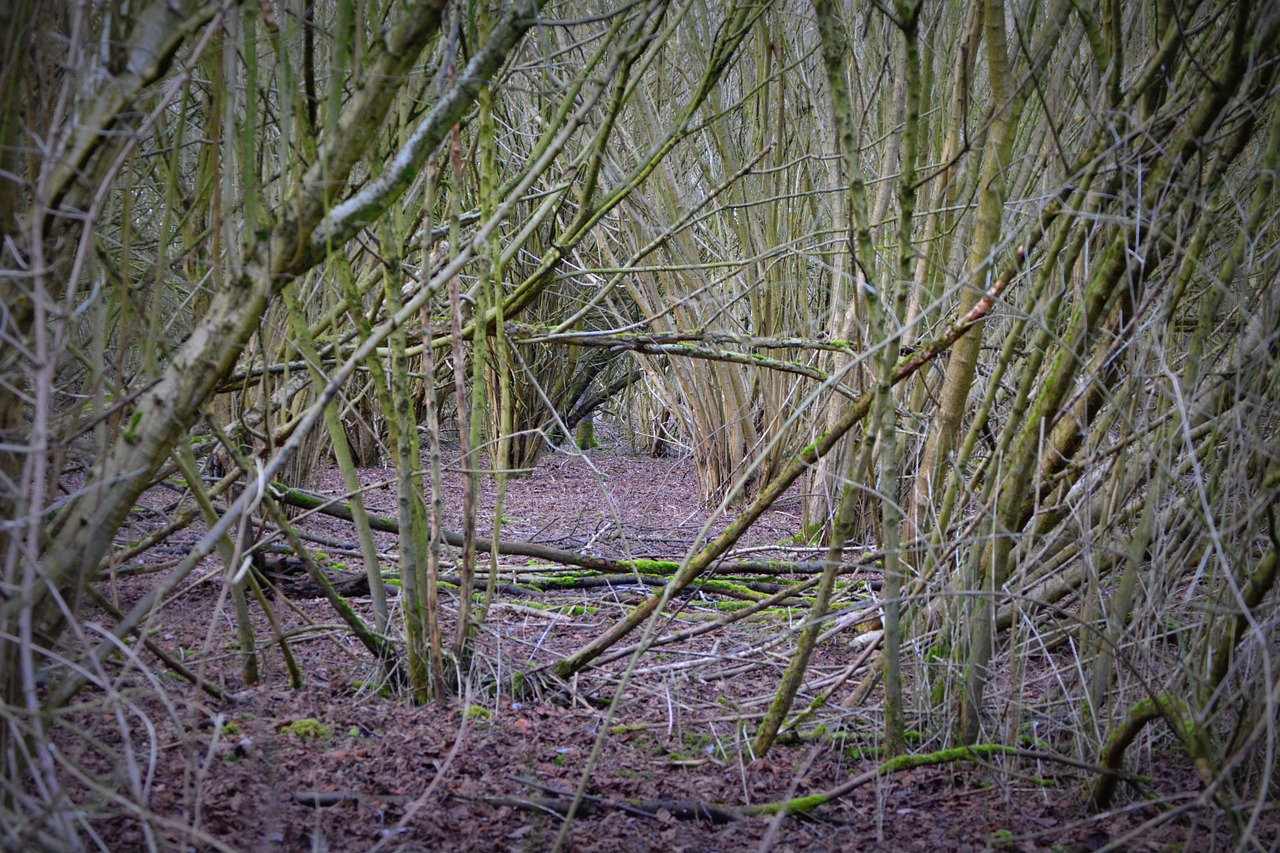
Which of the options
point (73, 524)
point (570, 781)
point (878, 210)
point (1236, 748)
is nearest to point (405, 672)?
point (570, 781)

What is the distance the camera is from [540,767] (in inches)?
76.6

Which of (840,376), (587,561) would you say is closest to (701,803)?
(840,376)

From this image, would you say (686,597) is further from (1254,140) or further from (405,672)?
(1254,140)

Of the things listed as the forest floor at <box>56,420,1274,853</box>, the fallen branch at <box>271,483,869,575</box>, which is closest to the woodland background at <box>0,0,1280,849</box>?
the forest floor at <box>56,420,1274,853</box>

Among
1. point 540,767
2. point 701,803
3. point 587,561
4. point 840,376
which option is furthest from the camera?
point 587,561

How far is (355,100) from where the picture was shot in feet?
4.88

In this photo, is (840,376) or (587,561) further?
(587,561)

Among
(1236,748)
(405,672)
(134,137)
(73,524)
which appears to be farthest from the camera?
(405,672)

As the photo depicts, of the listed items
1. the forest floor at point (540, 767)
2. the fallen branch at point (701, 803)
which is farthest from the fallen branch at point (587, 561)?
the fallen branch at point (701, 803)

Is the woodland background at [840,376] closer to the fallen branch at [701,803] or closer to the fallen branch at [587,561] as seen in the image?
the fallen branch at [701,803]

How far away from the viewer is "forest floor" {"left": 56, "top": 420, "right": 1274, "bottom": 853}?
156 cm

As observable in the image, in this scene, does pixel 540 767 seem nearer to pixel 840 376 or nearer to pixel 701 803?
pixel 701 803

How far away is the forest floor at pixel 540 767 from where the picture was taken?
1564 mm

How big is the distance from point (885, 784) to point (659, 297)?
15.1 ft
